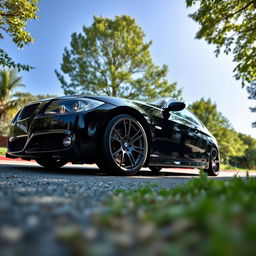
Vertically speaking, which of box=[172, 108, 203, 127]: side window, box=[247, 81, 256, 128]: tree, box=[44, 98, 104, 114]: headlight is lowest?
box=[44, 98, 104, 114]: headlight

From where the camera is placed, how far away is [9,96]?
23.6 meters

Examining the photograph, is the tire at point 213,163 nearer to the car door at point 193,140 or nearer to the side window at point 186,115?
the car door at point 193,140

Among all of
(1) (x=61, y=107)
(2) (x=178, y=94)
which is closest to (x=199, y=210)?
(1) (x=61, y=107)

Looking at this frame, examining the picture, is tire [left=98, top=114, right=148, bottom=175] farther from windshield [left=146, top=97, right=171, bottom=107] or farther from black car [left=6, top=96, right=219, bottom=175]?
windshield [left=146, top=97, right=171, bottom=107]

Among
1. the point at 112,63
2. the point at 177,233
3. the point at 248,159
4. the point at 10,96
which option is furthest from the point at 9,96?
the point at 248,159

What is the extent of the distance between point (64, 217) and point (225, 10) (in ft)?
25.1

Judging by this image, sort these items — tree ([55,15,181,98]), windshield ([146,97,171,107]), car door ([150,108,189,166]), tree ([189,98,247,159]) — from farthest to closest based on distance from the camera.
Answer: tree ([189,98,247,159]) < tree ([55,15,181,98]) < windshield ([146,97,171,107]) < car door ([150,108,189,166])

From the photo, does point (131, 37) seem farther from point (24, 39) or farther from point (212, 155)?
point (212, 155)

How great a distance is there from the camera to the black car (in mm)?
3213

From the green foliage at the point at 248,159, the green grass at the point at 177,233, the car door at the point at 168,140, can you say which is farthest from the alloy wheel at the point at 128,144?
the green foliage at the point at 248,159

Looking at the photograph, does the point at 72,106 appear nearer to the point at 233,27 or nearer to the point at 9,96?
the point at 233,27

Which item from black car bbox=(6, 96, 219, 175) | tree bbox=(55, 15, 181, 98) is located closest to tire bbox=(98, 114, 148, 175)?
black car bbox=(6, 96, 219, 175)

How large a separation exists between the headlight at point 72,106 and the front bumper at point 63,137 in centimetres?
8

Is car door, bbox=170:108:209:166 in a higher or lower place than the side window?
lower
